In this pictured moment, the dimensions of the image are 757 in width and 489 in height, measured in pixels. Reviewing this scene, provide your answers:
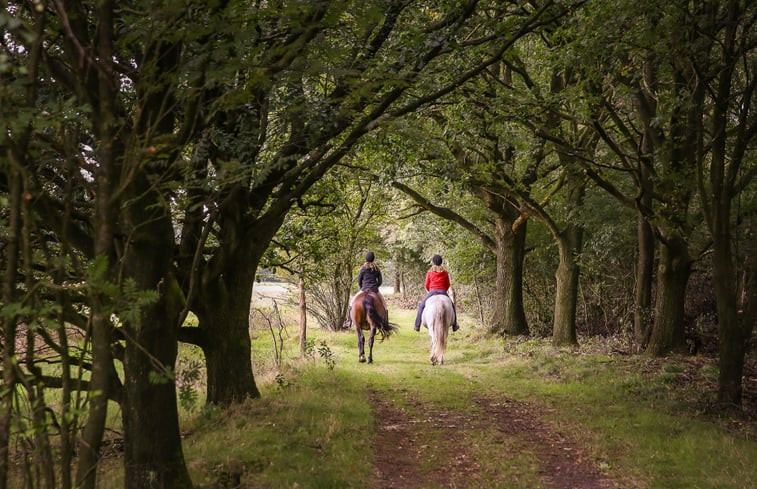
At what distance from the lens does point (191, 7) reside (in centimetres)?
339

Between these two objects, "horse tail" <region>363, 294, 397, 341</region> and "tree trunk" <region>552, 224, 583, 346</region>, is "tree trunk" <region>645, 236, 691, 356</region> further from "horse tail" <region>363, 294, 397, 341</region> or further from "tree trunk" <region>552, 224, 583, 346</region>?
"horse tail" <region>363, 294, 397, 341</region>

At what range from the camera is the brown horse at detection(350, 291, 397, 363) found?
15.5 m

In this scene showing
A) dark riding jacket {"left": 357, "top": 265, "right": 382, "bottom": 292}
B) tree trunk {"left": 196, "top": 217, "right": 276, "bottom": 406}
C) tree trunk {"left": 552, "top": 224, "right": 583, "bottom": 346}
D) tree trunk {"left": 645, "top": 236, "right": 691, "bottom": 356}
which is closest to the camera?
tree trunk {"left": 196, "top": 217, "right": 276, "bottom": 406}

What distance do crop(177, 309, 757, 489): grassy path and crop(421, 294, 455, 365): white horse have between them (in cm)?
196

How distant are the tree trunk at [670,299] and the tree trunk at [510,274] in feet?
21.5

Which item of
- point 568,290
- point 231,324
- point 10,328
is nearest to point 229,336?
point 231,324

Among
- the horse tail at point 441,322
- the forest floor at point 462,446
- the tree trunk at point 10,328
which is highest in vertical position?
the tree trunk at point 10,328

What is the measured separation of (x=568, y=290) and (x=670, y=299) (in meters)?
4.22

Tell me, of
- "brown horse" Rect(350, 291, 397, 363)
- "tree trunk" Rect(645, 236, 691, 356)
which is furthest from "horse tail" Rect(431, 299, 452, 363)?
"tree trunk" Rect(645, 236, 691, 356)

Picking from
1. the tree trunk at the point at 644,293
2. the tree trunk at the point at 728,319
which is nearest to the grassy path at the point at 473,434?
the tree trunk at the point at 728,319

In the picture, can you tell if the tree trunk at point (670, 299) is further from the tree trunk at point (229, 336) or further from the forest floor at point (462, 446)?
the tree trunk at point (229, 336)

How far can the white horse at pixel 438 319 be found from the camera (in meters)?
15.0

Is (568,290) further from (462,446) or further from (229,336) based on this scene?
(229,336)

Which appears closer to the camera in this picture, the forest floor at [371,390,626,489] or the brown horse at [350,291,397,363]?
the forest floor at [371,390,626,489]
